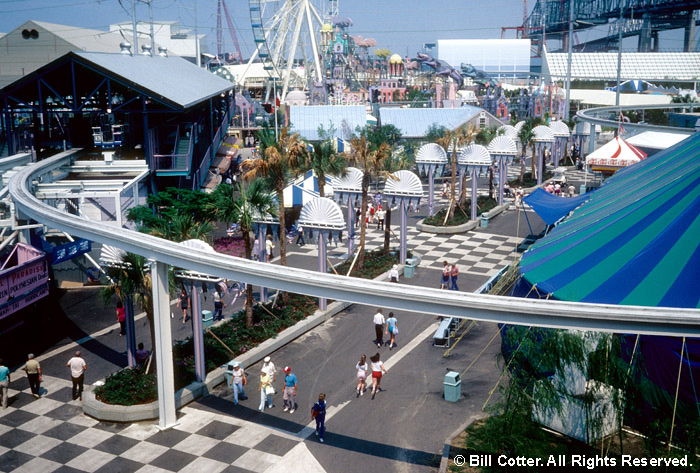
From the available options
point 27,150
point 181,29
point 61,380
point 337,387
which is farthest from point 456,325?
point 181,29

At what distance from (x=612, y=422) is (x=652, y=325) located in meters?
2.21

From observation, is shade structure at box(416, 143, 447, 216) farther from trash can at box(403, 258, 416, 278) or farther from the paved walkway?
the paved walkway

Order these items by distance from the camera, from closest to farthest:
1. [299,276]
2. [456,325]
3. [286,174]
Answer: [299,276] → [456,325] → [286,174]

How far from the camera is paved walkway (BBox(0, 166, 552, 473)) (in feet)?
47.8

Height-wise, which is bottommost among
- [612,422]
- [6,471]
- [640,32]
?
[6,471]

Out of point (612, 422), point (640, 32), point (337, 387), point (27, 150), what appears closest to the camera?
point (612, 422)

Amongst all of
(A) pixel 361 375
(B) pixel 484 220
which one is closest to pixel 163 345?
(A) pixel 361 375

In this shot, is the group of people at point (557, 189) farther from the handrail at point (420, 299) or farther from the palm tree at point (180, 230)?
the handrail at point (420, 299)

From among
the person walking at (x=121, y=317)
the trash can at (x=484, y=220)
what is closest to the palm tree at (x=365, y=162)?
the person walking at (x=121, y=317)

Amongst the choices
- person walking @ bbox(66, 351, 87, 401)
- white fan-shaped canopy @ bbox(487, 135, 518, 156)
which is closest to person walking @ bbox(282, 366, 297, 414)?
person walking @ bbox(66, 351, 87, 401)

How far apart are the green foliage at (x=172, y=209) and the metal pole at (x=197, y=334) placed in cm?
333

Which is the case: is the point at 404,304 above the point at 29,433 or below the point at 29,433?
above

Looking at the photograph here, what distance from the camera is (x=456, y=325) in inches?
853

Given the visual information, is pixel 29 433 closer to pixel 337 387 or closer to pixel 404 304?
pixel 337 387
